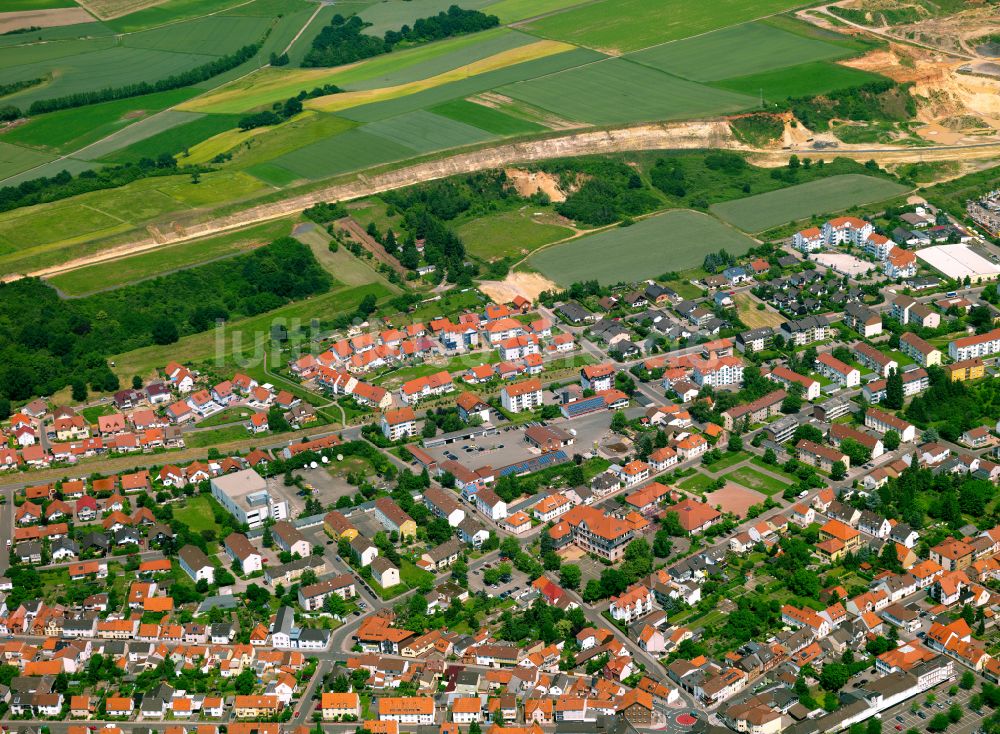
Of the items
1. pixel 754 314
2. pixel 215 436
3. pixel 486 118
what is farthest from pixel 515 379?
pixel 486 118

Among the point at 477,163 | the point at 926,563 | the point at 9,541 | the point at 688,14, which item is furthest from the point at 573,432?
the point at 688,14

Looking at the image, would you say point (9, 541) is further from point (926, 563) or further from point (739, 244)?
point (739, 244)

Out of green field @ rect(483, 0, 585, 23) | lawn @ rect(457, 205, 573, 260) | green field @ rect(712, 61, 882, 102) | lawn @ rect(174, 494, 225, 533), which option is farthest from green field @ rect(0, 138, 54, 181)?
lawn @ rect(174, 494, 225, 533)

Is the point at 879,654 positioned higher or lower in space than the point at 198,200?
lower

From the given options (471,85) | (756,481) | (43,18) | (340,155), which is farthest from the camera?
(43,18)

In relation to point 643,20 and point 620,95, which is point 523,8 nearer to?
point 643,20
